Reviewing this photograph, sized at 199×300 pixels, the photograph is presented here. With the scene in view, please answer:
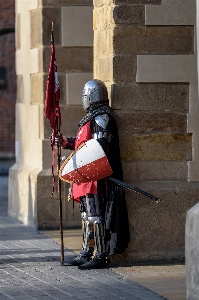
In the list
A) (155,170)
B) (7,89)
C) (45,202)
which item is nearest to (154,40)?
(155,170)

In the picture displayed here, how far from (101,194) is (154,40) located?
150cm

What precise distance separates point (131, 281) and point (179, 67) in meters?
2.13

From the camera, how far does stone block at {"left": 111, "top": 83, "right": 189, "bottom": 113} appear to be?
10.0 m

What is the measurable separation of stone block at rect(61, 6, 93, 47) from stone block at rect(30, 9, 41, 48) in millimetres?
308

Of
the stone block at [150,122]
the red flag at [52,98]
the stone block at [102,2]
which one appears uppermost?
the stone block at [102,2]

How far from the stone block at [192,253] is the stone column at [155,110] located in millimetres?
2407

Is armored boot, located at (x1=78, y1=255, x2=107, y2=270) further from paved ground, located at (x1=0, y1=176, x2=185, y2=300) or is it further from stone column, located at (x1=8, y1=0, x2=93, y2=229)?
stone column, located at (x1=8, y1=0, x2=93, y2=229)

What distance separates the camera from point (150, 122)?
33.1ft

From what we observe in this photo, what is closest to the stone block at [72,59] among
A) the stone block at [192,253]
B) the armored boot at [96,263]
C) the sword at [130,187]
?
the sword at [130,187]

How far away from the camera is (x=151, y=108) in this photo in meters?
10.1

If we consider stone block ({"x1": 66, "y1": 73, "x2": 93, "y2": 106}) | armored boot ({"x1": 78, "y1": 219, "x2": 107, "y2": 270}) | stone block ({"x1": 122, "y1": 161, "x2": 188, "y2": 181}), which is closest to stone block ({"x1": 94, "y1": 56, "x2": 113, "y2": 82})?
stone block ({"x1": 122, "y1": 161, "x2": 188, "y2": 181})

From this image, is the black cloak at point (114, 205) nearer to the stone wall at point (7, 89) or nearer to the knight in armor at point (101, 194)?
the knight in armor at point (101, 194)

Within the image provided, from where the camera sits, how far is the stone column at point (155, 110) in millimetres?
10039

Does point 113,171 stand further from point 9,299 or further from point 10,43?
point 10,43
